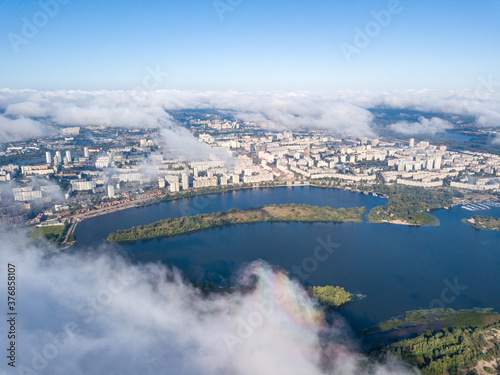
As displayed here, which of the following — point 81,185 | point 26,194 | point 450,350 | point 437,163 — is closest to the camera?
point 450,350

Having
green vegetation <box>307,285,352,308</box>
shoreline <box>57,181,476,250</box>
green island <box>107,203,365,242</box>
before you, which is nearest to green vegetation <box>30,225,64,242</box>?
shoreline <box>57,181,476,250</box>

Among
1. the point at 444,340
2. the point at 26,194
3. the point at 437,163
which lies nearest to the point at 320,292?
the point at 444,340

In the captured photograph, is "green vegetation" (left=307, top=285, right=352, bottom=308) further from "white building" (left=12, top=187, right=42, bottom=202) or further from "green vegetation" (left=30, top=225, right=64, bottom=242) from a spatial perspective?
"white building" (left=12, top=187, right=42, bottom=202)

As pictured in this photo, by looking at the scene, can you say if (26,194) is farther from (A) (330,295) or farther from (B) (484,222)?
(B) (484,222)

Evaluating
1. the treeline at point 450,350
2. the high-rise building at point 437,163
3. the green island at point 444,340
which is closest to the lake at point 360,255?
the green island at point 444,340

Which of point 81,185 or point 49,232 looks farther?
point 81,185

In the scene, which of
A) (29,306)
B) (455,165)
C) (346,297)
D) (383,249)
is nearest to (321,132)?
(455,165)
